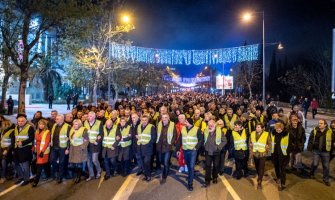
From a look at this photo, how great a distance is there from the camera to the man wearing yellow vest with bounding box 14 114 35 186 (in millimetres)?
8438

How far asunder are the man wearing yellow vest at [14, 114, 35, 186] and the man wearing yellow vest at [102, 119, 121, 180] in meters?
1.71

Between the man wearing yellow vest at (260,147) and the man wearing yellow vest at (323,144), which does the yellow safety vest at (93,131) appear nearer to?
the man wearing yellow vest at (260,147)

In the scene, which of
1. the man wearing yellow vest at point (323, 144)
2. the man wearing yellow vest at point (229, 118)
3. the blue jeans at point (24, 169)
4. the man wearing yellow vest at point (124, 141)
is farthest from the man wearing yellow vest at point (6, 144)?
the man wearing yellow vest at point (323, 144)

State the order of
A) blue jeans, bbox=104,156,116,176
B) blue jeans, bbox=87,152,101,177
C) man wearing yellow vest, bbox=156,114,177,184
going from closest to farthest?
man wearing yellow vest, bbox=156,114,177,184
blue jeans, bbox=87,152,101,177
blue jeans, bbox=104,156,116,176

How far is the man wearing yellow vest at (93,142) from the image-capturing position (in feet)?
29.7

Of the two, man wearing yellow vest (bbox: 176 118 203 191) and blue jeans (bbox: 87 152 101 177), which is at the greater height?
man wearing yellow vest (bbox: 176 118 203 191)

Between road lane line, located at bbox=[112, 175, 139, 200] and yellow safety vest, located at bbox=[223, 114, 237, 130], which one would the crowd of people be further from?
yellow safety vest, located at bbox=[223, 114, 237, 130]

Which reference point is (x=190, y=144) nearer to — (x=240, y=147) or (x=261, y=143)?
(x=240, y=147)

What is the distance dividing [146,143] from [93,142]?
131 centimetres

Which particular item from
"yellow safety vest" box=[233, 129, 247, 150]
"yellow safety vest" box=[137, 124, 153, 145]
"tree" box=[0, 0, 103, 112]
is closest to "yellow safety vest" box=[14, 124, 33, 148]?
"yellow safety vest" box=[137, 124, 153, 145]

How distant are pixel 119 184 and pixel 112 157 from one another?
0.80 metres

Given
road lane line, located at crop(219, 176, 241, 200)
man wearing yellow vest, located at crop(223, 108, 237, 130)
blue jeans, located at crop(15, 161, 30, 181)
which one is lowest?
road lane line, located at crop(219, 176, 241, 200)

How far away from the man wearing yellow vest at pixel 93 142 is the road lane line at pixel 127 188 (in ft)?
2.83

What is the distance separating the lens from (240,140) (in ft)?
30.2
